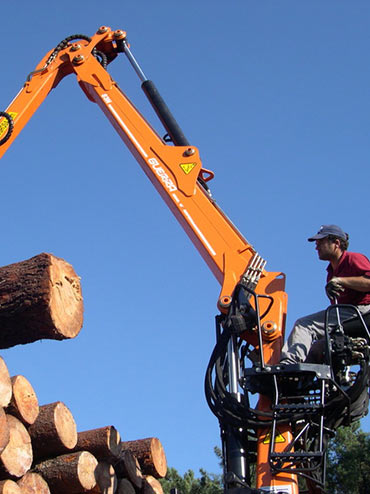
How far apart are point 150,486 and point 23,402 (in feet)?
5.97

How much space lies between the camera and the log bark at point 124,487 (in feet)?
22.7

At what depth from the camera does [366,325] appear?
223 inches

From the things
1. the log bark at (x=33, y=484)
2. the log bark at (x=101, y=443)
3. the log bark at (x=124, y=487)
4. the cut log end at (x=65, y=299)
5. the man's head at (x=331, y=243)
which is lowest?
the log bark at (x=33, y=484)

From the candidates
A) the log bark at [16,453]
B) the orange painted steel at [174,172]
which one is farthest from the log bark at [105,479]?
the orange painted steel at [174,172]

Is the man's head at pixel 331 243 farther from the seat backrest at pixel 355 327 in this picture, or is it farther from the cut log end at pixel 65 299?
the cut log end at pixel 65 299

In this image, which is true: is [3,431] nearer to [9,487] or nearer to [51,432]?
[9,487]

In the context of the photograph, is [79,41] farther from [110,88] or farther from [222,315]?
[222,315]

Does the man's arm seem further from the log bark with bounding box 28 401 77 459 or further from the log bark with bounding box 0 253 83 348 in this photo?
the log bark with bounding box 28 401 77 459

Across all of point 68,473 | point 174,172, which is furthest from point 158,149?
point 68,473

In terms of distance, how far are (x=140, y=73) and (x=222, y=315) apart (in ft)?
11.5

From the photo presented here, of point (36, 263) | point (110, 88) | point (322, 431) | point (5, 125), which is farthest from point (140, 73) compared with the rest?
point (322, 431)

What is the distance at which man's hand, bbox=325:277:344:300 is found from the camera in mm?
5770

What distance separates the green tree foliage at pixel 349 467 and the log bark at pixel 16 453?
37.2 ft

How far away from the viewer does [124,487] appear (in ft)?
22.8
